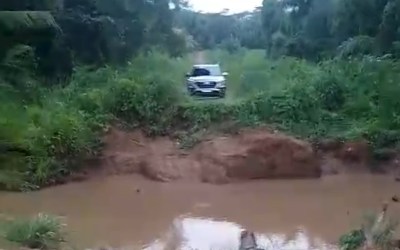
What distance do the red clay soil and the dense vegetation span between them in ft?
1.44

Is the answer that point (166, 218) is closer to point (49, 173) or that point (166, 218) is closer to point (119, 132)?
point (49, 173)

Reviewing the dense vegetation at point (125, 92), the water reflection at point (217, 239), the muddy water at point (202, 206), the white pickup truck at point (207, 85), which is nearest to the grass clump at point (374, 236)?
the water reflection at point (217, 239)

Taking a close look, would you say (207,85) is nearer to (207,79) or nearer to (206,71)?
(207,79)

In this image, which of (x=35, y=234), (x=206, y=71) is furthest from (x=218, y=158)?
(x=35, y=234)

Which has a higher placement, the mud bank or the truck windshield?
the truck windshield

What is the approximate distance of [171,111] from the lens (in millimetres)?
19375

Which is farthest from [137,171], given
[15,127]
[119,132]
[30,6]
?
[30,6]

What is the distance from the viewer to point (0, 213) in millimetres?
13648

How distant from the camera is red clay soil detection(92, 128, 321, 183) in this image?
17812 millimetres

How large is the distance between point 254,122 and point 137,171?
11.6 ft

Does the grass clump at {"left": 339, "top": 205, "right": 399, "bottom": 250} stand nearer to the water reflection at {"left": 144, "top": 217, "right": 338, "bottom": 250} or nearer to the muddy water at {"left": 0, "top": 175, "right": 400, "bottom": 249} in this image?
the water reflection at {"left": 144, "top": 217, "right": 338, "bottom": 250}

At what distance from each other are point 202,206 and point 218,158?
2.85 meters

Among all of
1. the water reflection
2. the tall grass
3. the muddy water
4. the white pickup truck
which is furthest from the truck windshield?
the water reflection

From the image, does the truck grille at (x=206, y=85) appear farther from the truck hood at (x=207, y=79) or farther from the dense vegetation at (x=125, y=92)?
the dense vegetation at (x=125, y=92)
